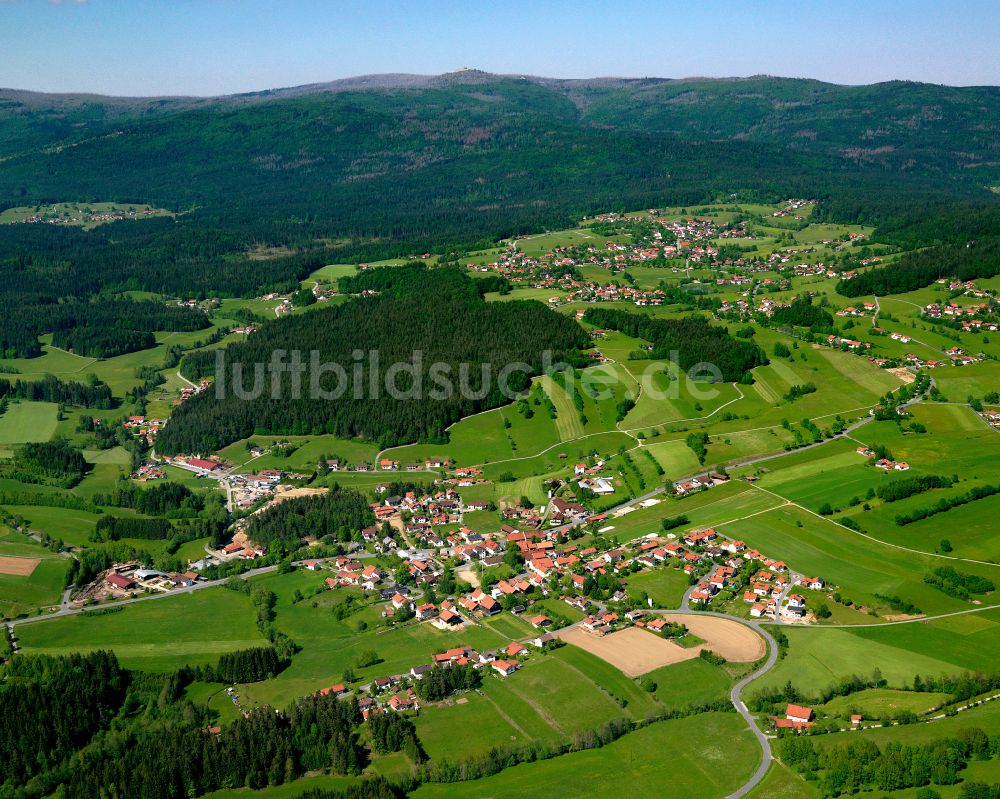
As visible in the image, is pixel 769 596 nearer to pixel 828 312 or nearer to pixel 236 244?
pixel 828 312

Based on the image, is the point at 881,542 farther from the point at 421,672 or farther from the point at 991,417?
the point at 421,672

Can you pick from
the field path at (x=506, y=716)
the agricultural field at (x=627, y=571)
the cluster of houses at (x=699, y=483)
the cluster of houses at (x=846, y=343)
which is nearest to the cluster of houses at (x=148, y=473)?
the agricultural field at (x=627, y=571)

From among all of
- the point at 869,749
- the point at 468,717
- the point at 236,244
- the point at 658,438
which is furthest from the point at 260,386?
the point at 236,244

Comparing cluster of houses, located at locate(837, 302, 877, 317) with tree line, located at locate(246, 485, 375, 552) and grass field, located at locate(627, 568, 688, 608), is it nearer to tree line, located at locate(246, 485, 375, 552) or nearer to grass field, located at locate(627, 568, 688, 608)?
grass field, located at locate(627, 568, 688, 608)

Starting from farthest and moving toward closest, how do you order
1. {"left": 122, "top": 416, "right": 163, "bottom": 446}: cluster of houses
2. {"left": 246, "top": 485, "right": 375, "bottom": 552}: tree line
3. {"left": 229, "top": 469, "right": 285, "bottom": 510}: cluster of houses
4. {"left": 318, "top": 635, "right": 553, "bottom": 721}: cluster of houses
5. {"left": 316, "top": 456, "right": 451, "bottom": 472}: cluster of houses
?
{"left": 122, "top": 416, "right": 163, "bottom": 446}: cluster of houses → {"left": 316, "top": 456, "right": 451, "bottom": 472}: cluster of houses → {"left": 229, "top": 469, "right": 285, "bottom": 510}: cluster of houses → {"left": 246, "top": 485, "right": 375, "bottom": 552}: tree line → {"left": 318, "top": 635, "right": 553, "bottom": 721}: cluster of houses

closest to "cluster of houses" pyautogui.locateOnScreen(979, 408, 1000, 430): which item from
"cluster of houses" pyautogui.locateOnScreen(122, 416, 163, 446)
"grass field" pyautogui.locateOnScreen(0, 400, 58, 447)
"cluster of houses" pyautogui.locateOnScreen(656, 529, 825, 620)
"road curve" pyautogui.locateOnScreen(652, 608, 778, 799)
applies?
"cluster of houses" pyautogui.locateOnScreen(656, 529, 825, 620)

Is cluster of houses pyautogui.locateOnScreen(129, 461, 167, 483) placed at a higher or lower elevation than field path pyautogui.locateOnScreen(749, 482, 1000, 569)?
lower
